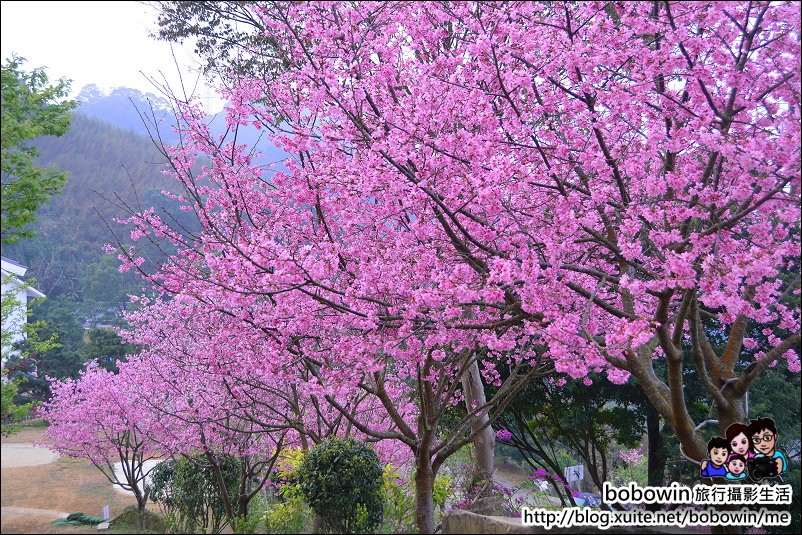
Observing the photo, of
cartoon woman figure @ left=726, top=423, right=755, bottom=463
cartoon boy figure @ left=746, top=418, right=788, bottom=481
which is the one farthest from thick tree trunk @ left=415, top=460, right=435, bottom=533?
cartoon boy figure @ left=746, top=418, right=788, bottom=481

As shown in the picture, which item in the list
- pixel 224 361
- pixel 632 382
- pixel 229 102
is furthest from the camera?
pixel 632 382

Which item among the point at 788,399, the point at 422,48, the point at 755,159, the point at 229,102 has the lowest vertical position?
the point at 788,399

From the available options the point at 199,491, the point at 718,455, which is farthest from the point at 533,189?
the point at 199,491

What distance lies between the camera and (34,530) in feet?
14.6

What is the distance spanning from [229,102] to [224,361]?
2.85 meters

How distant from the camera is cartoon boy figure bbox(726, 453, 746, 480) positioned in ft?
14.0

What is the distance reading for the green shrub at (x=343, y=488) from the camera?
20.1 ft

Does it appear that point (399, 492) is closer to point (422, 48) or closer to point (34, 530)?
point (34, 530)

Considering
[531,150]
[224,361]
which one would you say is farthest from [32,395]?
[531,150]

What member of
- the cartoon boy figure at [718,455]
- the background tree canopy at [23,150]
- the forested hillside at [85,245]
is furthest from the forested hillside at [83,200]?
the cartoon boy figure at [718,455]

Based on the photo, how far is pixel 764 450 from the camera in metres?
4.17

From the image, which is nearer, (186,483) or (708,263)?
(708,263)

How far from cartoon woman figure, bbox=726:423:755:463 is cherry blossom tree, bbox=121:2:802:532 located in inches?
15.4

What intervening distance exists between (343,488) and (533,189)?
348 cm
